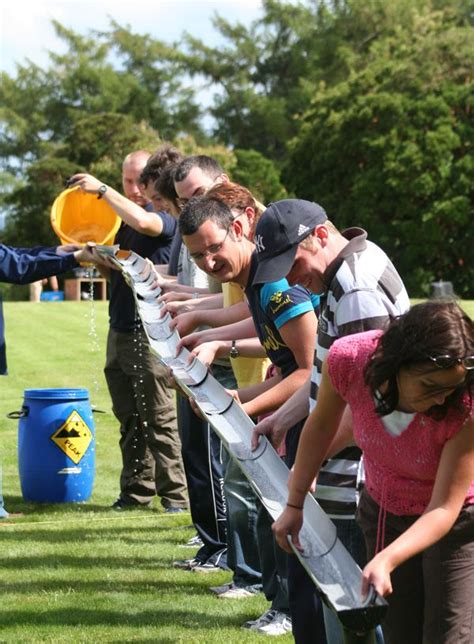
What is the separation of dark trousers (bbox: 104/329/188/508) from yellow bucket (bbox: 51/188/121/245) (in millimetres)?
821

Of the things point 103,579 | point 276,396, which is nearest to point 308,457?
point 276,396

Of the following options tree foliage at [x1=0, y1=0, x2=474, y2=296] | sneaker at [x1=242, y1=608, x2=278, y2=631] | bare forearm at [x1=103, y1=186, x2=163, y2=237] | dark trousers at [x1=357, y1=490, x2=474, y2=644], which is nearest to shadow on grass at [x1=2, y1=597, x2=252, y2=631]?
sneaker at [x1=242, y1=608, x2=278, y2=631]

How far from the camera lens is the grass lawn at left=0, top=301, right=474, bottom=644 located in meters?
5.95

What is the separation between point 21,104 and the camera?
65.5m

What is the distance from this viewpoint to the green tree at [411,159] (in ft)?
134

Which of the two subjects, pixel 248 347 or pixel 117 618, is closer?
pixel 248 347

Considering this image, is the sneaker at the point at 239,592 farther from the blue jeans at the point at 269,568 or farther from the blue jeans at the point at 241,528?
the blue jeans at the point at 269,568

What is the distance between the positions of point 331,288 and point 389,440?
62 cm

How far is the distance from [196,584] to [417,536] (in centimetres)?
376

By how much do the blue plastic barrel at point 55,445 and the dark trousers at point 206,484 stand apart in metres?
2.33

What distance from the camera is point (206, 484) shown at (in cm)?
718

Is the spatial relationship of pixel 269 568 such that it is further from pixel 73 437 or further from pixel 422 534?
pixel 73 437

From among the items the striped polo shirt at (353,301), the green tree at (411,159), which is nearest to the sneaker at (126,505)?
the striped polo shirt at (353,301)

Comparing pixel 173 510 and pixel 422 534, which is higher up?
pixel 422 534
